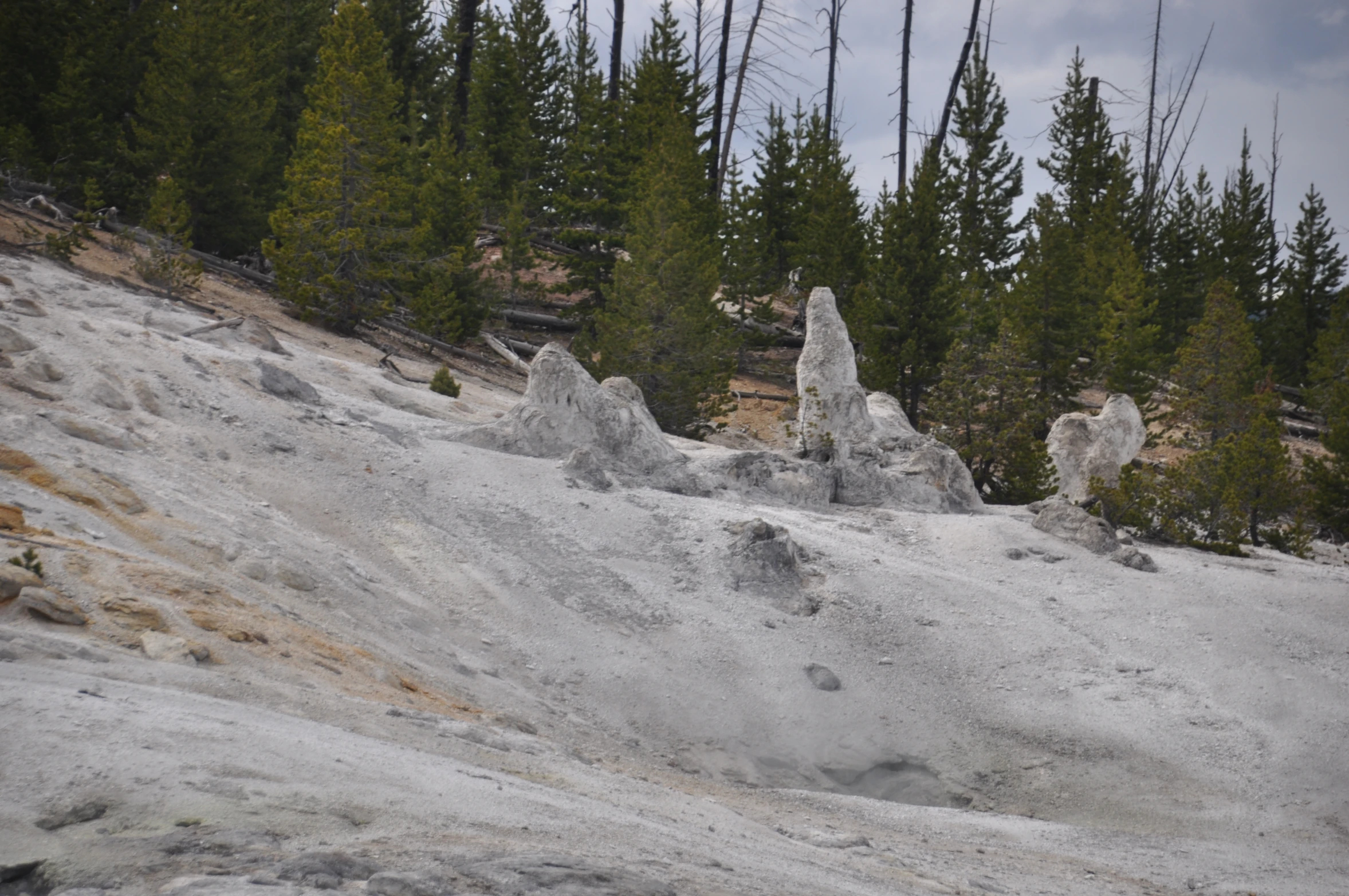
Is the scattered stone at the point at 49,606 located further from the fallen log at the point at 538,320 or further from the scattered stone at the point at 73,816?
the fallen log at the point at 538,320

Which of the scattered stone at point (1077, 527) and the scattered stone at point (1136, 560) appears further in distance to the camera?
the scattered stone at point (1077, 527)

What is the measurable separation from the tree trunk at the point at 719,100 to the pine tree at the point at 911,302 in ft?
35.3

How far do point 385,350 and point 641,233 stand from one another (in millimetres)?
7759

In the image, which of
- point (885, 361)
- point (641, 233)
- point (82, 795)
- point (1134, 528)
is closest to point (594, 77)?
point (641, 233)

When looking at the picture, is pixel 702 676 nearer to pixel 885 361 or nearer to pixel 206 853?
pixel 206 853

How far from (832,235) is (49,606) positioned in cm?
3082

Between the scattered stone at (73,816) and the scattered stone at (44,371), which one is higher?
the scattered stone at (44,371)

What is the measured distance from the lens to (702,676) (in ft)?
43.1

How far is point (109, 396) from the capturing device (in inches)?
542

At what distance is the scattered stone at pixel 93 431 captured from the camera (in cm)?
1216

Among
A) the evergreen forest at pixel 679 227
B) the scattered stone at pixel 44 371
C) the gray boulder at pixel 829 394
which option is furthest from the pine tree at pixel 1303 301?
the scattered stone at pixel 44 371

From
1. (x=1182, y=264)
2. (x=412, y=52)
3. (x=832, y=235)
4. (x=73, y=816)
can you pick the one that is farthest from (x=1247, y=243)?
(x=73, y=816)

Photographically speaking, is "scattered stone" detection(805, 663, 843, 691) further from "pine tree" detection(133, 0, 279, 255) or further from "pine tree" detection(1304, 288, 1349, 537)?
"pine tree" detection(133, 0, 279, 255)

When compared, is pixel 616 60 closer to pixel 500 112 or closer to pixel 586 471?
pixel 500 112
